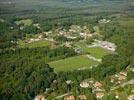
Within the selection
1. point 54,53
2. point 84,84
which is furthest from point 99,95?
point 54,53

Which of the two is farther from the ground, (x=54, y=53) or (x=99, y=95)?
(x=54, y=53)

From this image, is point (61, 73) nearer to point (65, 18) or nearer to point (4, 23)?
point (4, 23)

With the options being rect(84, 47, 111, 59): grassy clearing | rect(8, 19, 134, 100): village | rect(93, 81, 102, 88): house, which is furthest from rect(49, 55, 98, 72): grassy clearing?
rect(93, 81, 102, 88): house

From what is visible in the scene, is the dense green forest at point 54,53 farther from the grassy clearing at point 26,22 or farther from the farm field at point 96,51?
the farm field at point 96,51

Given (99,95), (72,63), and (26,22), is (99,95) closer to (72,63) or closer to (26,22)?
(72,63)

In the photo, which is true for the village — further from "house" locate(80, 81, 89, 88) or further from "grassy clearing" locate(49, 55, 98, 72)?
"grassy clearing" locate(49, 55, 98, 72)

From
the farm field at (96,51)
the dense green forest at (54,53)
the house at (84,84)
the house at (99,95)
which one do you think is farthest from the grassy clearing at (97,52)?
the house at (99,95)

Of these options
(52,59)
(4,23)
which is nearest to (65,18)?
(4,23)
